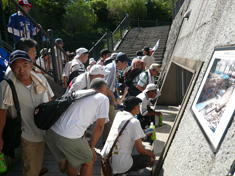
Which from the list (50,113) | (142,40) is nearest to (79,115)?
(50,113)

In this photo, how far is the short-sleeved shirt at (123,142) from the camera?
2.95 metres

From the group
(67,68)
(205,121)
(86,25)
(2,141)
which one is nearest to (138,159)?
(205,121)

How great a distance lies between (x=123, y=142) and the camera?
297 centimetres

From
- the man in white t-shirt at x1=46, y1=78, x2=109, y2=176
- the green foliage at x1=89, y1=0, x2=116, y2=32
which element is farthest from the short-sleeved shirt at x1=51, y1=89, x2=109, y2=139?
the green foliage at x1=89, y1=0, x2=116, y2=32

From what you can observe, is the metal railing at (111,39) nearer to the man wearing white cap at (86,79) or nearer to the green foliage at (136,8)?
the man wearing white cap at (86,79)

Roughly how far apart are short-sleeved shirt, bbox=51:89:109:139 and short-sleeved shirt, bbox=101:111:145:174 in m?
0.46

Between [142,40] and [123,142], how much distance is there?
14352 mm

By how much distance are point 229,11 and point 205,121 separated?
1200mm

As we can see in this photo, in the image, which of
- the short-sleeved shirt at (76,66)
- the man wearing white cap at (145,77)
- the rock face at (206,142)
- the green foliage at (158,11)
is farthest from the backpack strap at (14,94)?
the green foliage at (158,11)

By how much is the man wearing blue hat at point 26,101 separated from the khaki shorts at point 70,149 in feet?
0.79

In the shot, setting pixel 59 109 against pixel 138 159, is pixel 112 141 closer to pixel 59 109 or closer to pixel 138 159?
pixel 138 159

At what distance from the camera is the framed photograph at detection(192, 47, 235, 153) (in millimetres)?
1538

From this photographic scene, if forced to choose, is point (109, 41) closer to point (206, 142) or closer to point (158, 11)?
point (206, 142)

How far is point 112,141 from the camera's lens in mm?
2996
